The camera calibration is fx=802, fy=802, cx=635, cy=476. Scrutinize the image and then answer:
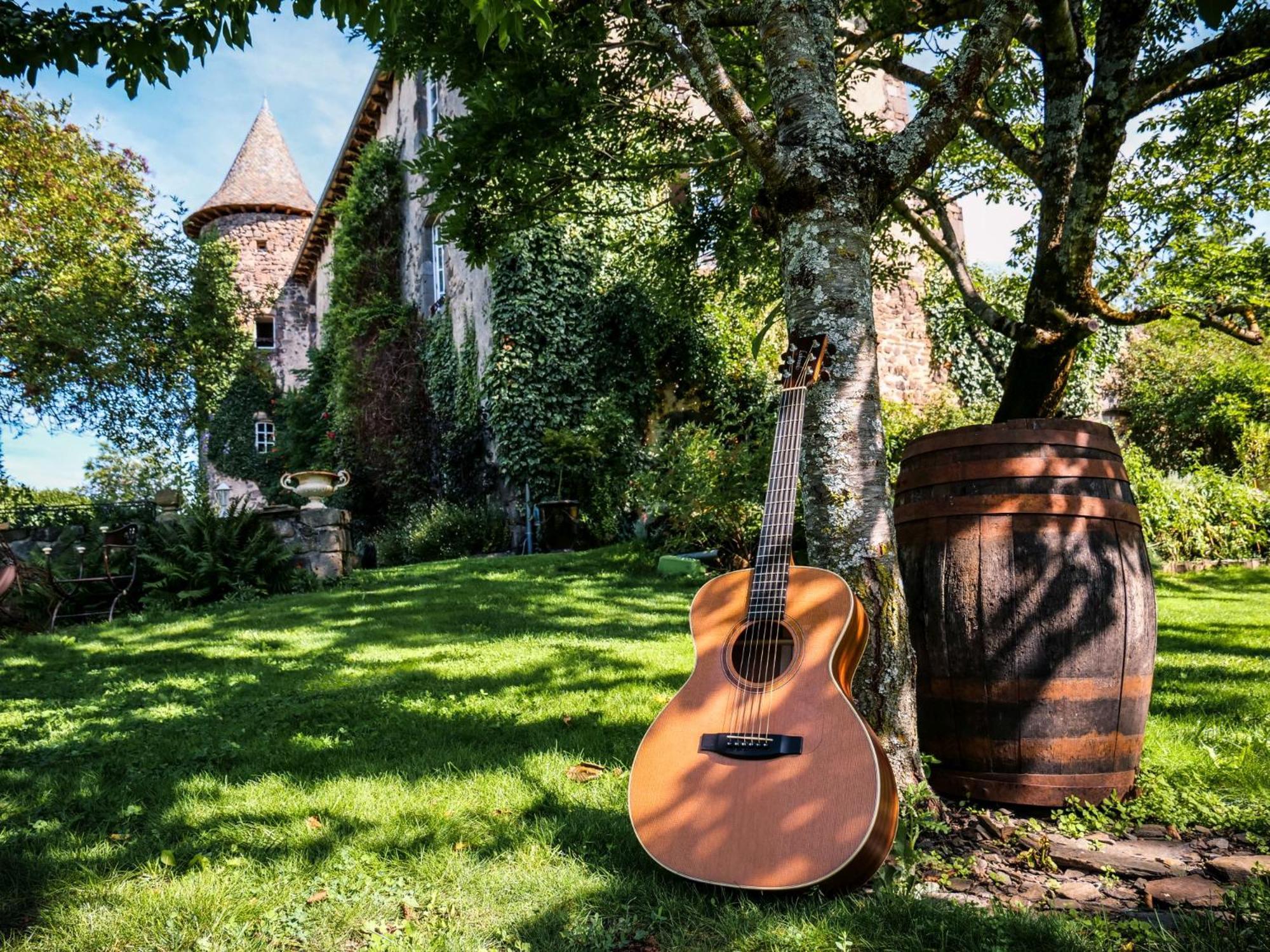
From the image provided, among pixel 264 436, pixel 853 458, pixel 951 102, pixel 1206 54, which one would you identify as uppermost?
pixel 1206 54

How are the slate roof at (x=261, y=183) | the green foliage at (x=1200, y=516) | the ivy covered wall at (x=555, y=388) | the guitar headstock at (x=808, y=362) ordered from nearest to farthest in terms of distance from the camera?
the guitar headstock at (x=808, y=362)
the green foliage at (x=1200, y=516)
the ivy covered wall at (x=555, y=388)
the slate roof at (x=261, y=183)

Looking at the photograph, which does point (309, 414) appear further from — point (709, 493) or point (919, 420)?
point (709, 493)

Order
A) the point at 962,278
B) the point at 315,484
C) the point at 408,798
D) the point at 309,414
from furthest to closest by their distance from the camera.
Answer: the point at 309,414 → the point at 315,484 → the point at 962,278 → the point at 408,798

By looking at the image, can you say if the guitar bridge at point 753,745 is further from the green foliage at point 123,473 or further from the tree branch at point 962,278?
the green foliage at point 123,473

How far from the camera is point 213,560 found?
25.5 ft

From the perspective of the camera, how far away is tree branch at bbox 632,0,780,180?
2.78 m

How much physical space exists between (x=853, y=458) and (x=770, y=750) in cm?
99

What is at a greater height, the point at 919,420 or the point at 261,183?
the point at 261,183

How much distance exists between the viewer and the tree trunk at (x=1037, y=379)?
3.30 meters

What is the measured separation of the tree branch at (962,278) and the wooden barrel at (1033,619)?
2.86 feet

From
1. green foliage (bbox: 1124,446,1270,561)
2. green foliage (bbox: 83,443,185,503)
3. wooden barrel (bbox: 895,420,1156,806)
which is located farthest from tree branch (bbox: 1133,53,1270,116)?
green foliage (bbox: 83,443,185,503)

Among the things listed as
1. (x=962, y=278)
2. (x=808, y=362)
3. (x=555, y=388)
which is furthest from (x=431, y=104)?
(x=808, y=362)

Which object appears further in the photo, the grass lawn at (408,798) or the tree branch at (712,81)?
the tree branch at (712,81)

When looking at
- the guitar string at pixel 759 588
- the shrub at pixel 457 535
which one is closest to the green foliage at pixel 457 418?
the shrub at pixel 457 535
